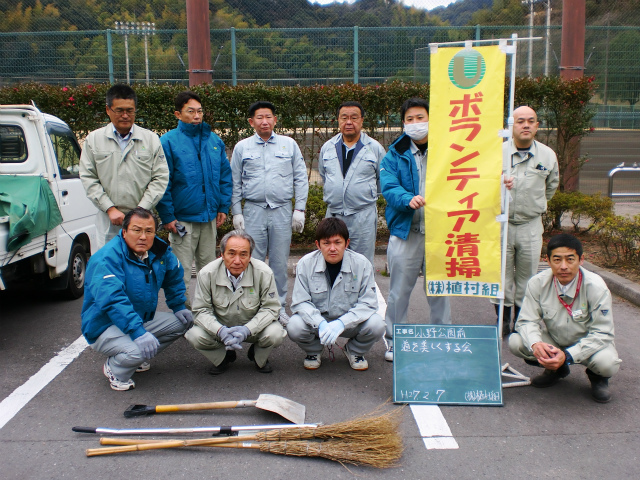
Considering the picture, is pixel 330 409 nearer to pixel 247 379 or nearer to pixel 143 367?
pixel 247 379

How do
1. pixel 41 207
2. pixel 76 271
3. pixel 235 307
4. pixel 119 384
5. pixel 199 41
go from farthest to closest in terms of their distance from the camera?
pixel 199 41 < pixel 76 271 < pixel 41 207 < pixel 235 307 < pixel 119 384

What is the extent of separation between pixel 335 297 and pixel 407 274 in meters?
0.60

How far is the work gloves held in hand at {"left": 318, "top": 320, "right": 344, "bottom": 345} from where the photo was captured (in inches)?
156

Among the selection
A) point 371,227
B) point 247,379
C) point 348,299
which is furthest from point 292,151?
point 247,379

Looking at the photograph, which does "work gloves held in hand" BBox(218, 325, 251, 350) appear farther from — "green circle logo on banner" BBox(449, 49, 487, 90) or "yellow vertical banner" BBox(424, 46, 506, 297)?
"green circle logo on banner" BBox(449, 49, 487, 90)

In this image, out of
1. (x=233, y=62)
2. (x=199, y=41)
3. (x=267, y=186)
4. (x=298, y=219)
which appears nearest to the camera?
(x=267, y=186)

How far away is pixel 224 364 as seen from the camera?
14.0 feet

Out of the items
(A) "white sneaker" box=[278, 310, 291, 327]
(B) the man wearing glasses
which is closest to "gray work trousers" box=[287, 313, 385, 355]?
(A) "white sneaker" box=[278, 310, 291, 327]

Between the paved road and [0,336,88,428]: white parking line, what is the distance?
53 millimetres

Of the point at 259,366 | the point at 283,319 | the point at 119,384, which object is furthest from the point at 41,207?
the point at 259,366

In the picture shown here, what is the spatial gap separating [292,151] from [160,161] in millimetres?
1197

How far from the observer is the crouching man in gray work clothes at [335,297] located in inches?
163

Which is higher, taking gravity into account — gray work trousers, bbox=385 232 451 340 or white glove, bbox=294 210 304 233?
white glove, bbox=294 210 304 233

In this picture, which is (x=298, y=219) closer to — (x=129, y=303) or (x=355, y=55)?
(x=129, y=303)
